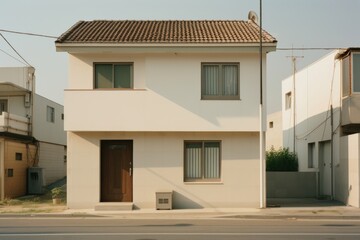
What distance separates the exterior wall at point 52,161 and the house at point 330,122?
556 inches

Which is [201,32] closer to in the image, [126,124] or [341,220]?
[126,124]

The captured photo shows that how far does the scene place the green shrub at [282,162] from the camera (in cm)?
2905

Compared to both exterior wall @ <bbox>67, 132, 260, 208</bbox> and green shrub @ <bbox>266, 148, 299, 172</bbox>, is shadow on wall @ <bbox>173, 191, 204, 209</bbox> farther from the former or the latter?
green shrub @ <bbox>266, 148, 299, 172</bbox>

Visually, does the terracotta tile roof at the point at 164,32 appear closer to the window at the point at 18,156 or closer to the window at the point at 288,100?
the window at the point at 18,156

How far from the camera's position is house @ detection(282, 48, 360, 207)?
20969 millimetres

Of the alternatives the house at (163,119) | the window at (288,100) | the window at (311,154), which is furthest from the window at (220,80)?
the window at (288,100)

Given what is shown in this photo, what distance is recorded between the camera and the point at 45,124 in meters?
31.4

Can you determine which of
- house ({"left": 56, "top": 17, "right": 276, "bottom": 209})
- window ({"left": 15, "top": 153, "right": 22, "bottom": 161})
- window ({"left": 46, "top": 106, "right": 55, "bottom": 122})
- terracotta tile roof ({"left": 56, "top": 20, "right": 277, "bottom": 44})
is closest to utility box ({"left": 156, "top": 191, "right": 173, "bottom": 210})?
house ({"left": 56, "top": 17, "right": 276, "bottom": 209})

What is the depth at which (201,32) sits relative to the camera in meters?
21.9

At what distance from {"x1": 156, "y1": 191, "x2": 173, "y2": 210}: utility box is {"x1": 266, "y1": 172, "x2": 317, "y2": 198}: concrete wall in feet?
24.6

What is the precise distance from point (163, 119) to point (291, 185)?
8.88m

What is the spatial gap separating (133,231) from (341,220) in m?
7.21

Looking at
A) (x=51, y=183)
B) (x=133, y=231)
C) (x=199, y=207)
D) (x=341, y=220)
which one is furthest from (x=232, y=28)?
(x=51, y=183)

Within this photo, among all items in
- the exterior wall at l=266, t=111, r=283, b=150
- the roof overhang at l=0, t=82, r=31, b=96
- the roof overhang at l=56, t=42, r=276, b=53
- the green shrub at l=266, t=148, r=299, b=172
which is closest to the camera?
the roof overhang at l=56, t=42, r=276, b=53
